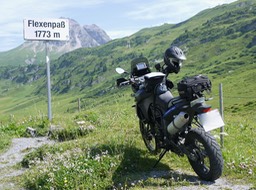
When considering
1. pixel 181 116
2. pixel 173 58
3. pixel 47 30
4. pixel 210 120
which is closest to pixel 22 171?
pixel 181 116

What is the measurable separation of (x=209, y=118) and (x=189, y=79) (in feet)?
2.56

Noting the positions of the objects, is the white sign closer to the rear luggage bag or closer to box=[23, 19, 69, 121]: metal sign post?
box=[23, 19, 69, 121]: metal sign post

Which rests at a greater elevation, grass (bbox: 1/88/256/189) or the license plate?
the license plate

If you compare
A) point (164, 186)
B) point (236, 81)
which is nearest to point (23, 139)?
point (164, 186)

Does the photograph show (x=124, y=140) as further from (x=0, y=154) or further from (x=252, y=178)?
(x=0, y=154)

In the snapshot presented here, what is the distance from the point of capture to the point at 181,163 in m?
7.79

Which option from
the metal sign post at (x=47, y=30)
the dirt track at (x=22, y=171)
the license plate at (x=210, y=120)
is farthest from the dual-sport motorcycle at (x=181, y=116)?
the metal sign post at (x=47, y=30)

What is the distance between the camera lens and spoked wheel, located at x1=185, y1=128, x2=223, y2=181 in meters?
6.36

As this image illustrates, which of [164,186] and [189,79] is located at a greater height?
[189,79]

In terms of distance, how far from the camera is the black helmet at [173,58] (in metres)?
7.42

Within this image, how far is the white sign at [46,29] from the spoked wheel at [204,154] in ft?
33.0

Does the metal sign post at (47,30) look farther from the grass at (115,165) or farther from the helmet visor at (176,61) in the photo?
the helmet visor at (176,61)

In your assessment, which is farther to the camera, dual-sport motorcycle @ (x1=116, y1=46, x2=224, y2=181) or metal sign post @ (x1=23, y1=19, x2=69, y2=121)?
metal sign post @ (x1=23, y1=19, x2=69, y2=121)

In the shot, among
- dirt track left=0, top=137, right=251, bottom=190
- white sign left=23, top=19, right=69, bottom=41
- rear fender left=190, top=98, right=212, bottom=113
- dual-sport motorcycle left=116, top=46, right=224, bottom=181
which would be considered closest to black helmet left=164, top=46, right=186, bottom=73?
dual-sport motorcycle left=116, top=46, right=224, bottom=181
